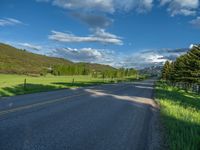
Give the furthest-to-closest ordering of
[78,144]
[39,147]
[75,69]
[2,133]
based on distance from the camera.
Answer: [75,69]
[2,133]
[78,144]
[39,147]

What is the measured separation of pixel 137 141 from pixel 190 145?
49.9 inches

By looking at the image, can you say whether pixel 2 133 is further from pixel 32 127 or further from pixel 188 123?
pixel 188 123

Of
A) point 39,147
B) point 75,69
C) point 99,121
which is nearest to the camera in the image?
point 39,147

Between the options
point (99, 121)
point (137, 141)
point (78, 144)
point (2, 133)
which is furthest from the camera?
point (99, 121)

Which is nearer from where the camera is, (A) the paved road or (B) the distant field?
(A) the paved road

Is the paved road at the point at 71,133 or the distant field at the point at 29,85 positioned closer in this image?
the paved road at the point at 71,133

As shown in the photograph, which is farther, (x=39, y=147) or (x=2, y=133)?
(x=2, y=133)

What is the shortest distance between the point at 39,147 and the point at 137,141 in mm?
2586

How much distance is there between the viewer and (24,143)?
20.7ft

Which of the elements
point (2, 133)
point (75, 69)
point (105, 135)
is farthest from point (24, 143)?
point (75, 69)

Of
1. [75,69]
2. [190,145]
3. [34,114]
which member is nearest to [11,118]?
[34,114]

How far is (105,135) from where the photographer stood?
7.95 m

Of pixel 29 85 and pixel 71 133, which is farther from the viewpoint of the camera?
pixel 29 85

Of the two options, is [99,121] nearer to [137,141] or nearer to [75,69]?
[137,141]
